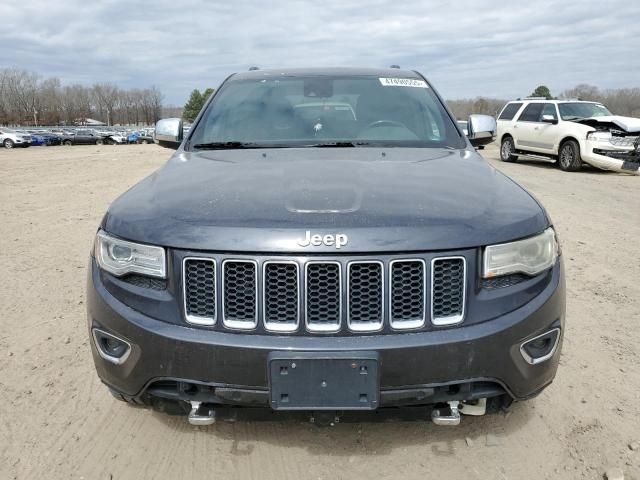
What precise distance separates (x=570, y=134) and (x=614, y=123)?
1022mm

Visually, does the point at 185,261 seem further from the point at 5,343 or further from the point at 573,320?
the point at 573,320

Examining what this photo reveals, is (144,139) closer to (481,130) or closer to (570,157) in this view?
(570,157)

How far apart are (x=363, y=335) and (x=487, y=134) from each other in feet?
7.92

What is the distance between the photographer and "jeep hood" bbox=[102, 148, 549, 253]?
1.90 meters

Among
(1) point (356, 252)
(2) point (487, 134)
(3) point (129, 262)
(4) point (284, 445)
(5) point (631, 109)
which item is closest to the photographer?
(1) point (356, 252)

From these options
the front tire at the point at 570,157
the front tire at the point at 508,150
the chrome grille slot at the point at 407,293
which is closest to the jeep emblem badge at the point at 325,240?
the chrome grille slot at the point at 407,293

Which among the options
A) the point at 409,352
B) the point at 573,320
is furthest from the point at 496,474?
the point at 573,320

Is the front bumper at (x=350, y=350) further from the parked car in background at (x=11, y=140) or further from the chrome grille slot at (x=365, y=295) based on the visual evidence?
the parked car in background at (x=11, y=140)

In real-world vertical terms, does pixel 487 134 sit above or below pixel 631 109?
below

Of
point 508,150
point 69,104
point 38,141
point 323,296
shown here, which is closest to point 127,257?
point 323,296

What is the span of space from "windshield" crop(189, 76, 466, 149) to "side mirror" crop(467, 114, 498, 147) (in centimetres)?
41

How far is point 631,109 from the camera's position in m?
58.3

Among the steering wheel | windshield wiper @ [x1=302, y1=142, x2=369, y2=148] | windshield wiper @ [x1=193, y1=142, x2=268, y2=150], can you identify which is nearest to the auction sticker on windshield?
the steering wheel

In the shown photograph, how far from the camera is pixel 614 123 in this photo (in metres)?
13.6
